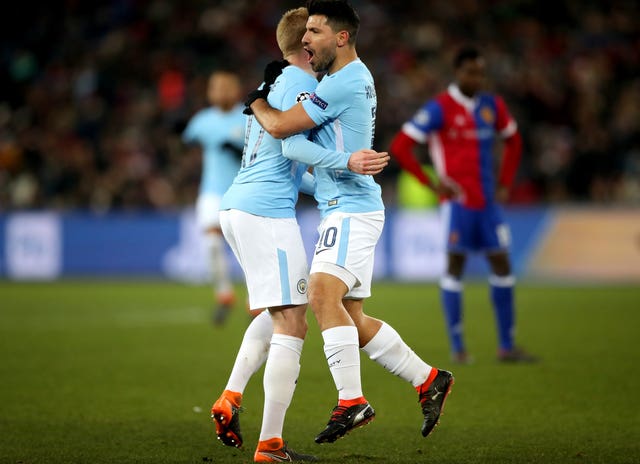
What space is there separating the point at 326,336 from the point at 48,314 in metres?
8.36

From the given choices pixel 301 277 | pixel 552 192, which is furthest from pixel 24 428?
pixel 552 192

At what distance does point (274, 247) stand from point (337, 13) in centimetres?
121

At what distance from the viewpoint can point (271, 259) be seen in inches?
211

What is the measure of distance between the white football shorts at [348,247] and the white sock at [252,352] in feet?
1.70

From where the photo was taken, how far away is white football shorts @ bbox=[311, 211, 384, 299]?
536 cm

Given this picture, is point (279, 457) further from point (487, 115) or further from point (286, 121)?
point (487, 115)

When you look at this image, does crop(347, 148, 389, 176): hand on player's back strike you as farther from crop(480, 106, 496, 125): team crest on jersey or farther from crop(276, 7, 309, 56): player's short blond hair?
crop(480, 106, 496, 125): team crest on jersey

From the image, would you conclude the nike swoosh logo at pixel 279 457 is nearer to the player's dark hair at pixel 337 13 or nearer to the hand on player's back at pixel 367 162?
the hand on player's back at pixel 367 162

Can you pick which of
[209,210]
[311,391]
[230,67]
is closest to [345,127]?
[311,391]

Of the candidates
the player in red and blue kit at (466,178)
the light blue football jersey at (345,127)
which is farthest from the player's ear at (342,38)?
the player in red and blue kit at (466,178)

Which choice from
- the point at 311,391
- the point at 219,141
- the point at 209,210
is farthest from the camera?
the point at 209,210

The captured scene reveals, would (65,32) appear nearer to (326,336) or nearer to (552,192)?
(552,192)

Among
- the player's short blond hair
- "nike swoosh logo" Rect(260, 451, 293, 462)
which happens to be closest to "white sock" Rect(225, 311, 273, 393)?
"nike swoosh logo" Rect(260, 451, 293, 462)

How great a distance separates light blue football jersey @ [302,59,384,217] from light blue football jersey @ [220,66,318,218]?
0.40ft
